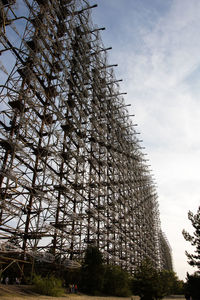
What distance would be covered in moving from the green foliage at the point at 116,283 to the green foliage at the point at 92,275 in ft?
8.36

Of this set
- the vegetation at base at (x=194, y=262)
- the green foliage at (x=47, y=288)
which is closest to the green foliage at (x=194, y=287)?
the vegetation at base at (x=194, y=262)

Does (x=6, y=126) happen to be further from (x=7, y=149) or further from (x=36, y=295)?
(x=36, y=295)

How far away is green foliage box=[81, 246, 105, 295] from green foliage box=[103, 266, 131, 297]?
2549mm

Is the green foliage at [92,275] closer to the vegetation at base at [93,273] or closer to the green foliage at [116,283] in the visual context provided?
the vegetation at base at [93,273]

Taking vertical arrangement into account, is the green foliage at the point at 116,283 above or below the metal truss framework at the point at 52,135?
below

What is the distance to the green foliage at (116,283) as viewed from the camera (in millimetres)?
22031

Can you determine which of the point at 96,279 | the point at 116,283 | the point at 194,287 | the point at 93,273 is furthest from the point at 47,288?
the point at 194,287

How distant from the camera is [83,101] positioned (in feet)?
96.6

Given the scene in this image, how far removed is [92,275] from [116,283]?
13.3 feet

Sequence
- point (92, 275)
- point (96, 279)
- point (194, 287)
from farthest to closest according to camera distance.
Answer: point (92, 275) < point (96, 279) < point (194, 287)

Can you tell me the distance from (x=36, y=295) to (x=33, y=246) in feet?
13.2

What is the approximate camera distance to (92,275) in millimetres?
19406

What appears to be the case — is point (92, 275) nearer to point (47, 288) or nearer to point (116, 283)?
point (116, 283)

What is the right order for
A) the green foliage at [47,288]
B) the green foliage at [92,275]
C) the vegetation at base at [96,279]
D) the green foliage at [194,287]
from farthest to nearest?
the green foliage at [92,275], the green foliage at [194,287], the vegetation at base at [96,279], the green foliage at [47,288]
